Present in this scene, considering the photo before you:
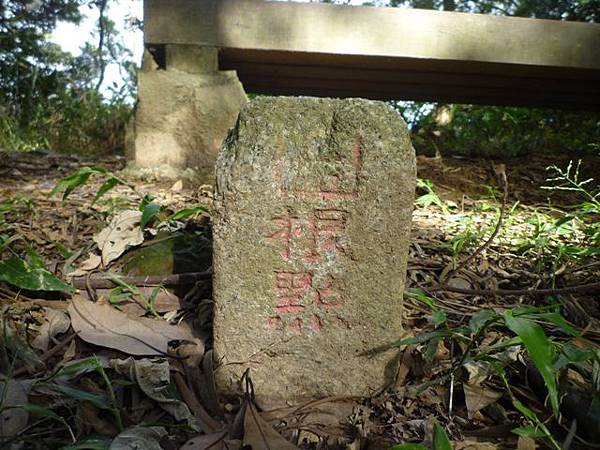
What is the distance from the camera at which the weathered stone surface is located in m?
2.72

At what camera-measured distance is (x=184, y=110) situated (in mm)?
2766

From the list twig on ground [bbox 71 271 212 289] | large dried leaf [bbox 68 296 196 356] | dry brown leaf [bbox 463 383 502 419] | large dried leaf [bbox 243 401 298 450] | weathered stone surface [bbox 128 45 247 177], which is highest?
weathered stone surface [bbox 128 45 247 177]

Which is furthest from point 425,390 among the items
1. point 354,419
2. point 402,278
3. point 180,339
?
point 180,339

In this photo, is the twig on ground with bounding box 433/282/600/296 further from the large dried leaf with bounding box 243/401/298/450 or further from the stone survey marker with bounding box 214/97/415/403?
the large dried leaf with bounding box 243/401/298/450

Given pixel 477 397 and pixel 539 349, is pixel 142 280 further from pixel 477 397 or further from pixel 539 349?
pixel 539 349

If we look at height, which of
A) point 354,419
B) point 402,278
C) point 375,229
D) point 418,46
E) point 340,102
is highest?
point 418,46

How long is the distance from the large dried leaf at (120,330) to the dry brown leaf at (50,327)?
0.03 m

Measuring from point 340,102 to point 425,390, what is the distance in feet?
2.68

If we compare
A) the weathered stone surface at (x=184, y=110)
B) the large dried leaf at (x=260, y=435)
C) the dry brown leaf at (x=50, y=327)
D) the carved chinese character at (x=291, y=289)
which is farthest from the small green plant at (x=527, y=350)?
the weathered stone surface at (x=184, y=110)

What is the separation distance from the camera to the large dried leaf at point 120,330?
4.54 ft

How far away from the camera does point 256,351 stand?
1.31 metres

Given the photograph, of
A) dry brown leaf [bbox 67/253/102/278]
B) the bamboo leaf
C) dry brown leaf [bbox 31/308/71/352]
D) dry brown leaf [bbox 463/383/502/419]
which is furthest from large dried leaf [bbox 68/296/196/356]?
the bamboo leaf

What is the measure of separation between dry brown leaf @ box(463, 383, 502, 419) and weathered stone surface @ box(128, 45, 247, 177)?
77.5 inches

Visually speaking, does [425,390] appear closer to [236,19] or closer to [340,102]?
[340,102]
